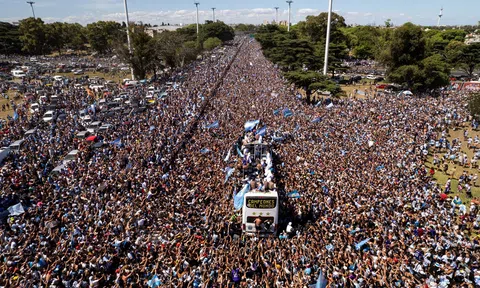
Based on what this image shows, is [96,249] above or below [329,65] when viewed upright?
below

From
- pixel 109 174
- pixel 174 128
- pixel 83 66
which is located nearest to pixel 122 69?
pixel 83 66

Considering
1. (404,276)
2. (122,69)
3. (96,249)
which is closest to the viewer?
(404,276)

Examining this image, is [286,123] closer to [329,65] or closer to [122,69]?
[329,65]

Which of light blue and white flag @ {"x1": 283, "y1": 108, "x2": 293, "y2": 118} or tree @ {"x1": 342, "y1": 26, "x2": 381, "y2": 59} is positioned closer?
light blue and white flag @ {"x1": 283, "y1": 108, "x2": 293, "y2": 118}

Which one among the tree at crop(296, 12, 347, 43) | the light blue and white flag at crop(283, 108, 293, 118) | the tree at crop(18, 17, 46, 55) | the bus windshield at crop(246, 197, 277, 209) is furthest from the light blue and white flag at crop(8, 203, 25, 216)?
the tree at crop(18, 17, 46, 55)

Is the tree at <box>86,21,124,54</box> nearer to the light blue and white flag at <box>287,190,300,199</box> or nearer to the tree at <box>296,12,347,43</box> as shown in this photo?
the tree at <box>296,12,347,43</box>

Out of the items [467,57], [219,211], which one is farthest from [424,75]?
[219,211]

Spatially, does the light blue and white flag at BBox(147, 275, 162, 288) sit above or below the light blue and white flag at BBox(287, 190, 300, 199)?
below
